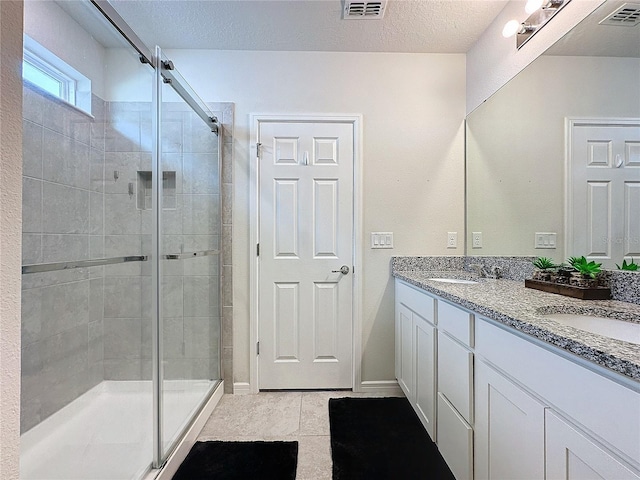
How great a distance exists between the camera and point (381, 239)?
233 cm

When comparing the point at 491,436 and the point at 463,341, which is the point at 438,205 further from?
the point at 491,436

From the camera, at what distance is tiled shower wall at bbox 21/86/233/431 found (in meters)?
1.41

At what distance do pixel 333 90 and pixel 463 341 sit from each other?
1908mm

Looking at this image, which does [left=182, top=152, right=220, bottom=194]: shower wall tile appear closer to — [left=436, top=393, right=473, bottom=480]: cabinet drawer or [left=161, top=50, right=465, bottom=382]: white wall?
[left=161, top=50, right=465, bottom=382]: white wall

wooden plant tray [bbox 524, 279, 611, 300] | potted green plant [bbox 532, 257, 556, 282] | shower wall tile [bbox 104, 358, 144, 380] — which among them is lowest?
shower wall tile [bbox 104, 358, 144, 380]

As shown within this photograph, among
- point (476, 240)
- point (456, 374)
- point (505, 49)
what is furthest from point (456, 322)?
point (505, 49)

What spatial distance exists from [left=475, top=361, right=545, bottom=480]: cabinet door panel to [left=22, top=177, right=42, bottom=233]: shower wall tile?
6.44ft

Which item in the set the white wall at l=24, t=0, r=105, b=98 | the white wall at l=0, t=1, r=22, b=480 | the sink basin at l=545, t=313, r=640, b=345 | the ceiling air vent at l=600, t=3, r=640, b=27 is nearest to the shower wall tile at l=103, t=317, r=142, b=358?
the white wall at l=0, t=1, r=22, b=480

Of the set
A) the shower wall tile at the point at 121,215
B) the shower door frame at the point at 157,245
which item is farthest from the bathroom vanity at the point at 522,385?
the shower wall tile at the point at 121,215

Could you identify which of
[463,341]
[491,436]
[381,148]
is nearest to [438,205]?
[381,148]

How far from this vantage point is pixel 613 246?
1264 mm

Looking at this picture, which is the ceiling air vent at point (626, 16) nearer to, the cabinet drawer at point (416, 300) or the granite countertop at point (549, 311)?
the granite countertop at point (549, 311)

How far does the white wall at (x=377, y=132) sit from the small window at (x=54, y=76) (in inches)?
31.0

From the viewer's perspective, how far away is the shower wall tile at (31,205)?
133 centimetres
